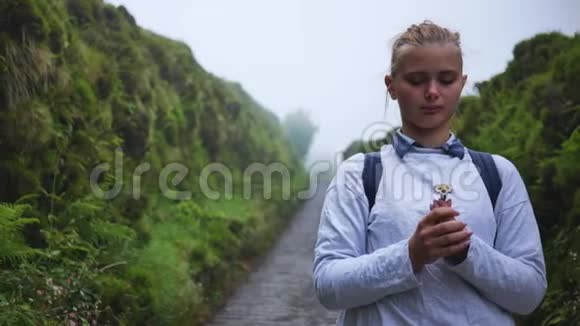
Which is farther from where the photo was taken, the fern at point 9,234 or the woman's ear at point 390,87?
the fern at point 9,234

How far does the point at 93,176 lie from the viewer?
28.9 ft

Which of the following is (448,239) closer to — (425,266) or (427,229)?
(427,229)

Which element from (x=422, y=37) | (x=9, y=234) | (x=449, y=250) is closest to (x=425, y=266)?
(x=449, y=250)

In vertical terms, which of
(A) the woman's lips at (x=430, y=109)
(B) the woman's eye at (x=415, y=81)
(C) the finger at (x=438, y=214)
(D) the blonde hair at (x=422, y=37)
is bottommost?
(C) the finger at (x=438, y=214)

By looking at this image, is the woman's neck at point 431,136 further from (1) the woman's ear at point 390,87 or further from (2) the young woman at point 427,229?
(1) the woman's ear at point 390,87

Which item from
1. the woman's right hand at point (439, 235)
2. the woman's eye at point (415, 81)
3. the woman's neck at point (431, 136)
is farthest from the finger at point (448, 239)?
the woman's eye at point (415, 81)

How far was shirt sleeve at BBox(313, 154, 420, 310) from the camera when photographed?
1667mm

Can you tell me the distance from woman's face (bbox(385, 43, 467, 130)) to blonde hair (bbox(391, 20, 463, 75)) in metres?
0.02

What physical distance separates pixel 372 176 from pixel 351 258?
0.28 meters

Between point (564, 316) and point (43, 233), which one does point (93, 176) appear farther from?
point (564, 316)

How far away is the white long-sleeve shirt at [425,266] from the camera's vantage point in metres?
1.69

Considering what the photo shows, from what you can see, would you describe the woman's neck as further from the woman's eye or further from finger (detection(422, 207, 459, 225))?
finger (detection(422, 207, 459, 225))

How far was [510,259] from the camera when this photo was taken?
1730mm

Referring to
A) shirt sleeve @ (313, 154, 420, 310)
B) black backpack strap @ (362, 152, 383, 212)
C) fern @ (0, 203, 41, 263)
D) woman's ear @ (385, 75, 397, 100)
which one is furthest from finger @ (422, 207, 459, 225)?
fern @ (0, 203, 41, 263)
